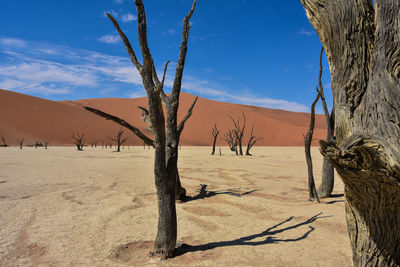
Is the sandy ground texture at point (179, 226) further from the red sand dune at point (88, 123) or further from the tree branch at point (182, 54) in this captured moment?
the red sand dune at point (88, 123)

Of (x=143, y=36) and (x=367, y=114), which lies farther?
(x=143, y=36)

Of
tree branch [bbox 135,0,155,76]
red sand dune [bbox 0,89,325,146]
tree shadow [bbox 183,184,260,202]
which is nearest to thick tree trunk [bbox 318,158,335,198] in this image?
tree shadow [bbox 183,184,260,202]

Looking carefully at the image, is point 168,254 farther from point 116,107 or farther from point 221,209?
point 116,107

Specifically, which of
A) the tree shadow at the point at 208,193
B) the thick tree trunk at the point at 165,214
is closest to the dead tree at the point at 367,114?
the thick tree trunk at the point at 165,214

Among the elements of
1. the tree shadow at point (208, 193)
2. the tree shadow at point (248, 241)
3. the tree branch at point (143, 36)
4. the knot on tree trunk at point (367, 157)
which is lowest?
the tree shadow at point (248, 241)

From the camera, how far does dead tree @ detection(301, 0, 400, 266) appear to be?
1.41 m

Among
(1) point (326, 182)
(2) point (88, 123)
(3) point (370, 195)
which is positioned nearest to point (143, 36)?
(3) point (370, 195)

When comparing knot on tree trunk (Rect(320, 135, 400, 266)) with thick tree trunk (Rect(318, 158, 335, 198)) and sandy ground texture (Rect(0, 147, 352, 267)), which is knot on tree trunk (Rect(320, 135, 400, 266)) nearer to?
sandy ground texture (Rect(0, 147, 352, 267))

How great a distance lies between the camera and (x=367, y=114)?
161 centimetres

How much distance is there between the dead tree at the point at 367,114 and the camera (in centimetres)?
141

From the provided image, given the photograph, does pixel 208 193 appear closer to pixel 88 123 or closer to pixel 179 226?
pixel 179 226

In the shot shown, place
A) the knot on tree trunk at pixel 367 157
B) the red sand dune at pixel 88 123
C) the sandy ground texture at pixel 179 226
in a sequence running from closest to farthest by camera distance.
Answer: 1. the knot on tree trunk at pixel 367 157
2. the sandy ground texture at pixel 179 226
3. the red sand dune at pixel 88 123

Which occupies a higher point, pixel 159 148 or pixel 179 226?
pixel 159 148

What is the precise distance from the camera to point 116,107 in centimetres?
6469
